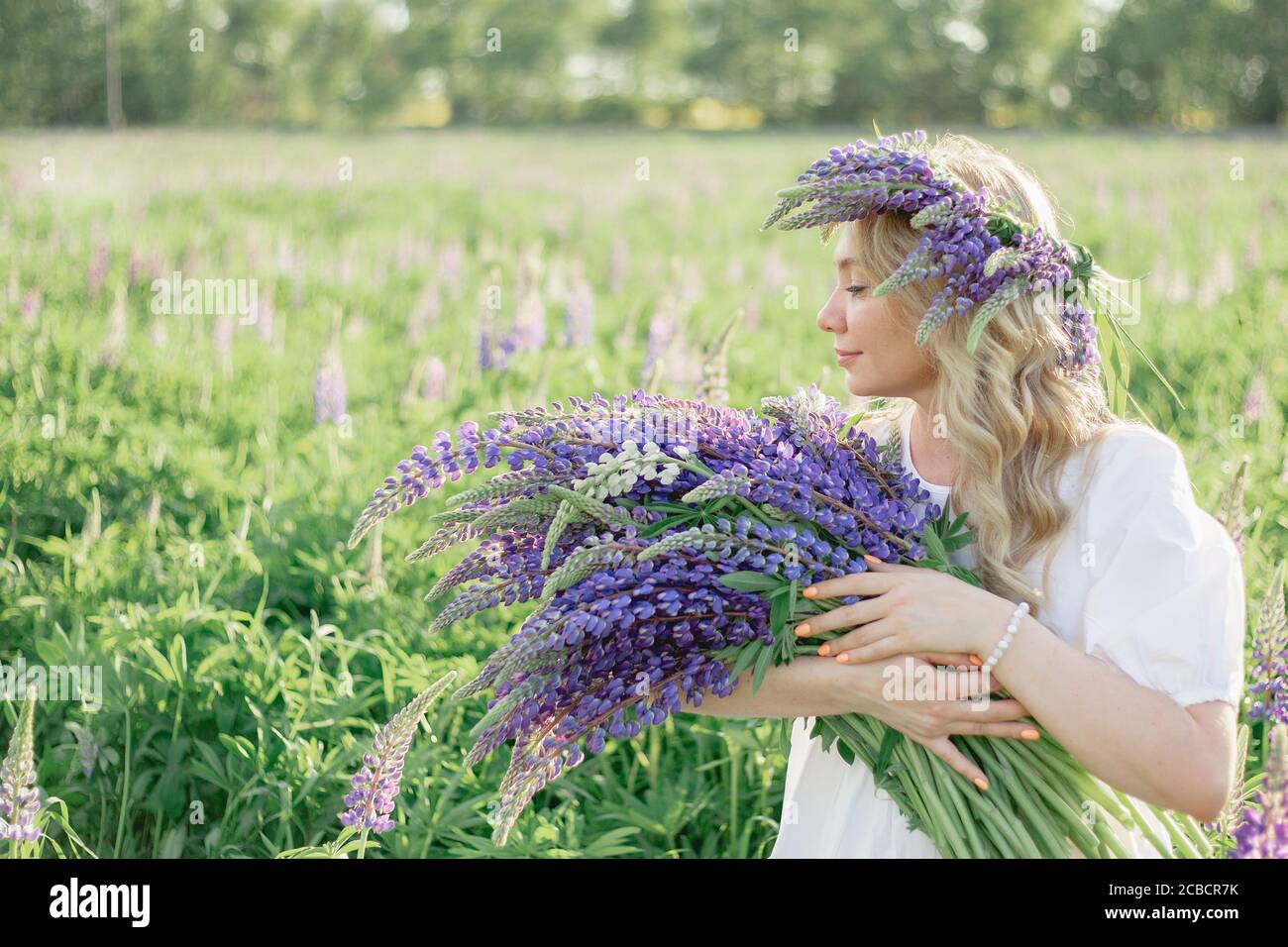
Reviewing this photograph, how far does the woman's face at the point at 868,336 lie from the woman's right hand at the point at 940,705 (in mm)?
584

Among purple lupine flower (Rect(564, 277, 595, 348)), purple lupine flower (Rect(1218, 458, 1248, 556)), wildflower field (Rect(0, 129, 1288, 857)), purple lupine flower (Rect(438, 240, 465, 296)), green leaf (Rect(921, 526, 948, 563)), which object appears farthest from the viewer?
purple lupine flower (Rect(438, 240, 465, 296))

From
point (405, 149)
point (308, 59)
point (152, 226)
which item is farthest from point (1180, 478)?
point (308, 59)

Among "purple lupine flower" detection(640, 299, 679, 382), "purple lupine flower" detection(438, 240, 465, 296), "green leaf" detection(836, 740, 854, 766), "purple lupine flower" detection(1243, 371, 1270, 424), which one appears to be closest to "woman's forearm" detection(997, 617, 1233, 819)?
"green leaf" detection(836, 740, 854, 766)

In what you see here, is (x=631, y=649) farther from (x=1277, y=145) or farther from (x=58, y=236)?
(x=1277, y=145)

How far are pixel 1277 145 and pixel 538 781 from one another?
11397 millimetres

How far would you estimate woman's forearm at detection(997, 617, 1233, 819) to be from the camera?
184cm

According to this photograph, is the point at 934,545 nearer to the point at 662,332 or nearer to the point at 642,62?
the point at 662,332

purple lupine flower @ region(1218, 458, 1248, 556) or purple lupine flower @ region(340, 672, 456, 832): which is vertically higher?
purple lupine flower @ region(1218, 458, 1248, 556)

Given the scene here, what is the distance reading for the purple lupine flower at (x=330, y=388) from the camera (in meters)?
4.50

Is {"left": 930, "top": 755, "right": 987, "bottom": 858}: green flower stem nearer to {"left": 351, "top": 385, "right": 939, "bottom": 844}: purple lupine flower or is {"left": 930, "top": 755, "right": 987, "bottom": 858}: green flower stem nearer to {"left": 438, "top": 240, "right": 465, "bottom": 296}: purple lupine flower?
{"left": 351, "top": 385, "right": 939, "bottom": 844}: purple lupine flower

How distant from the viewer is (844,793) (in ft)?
7.29

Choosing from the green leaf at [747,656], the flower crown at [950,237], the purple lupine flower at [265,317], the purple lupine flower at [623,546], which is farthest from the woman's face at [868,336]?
the purple lupine flower at [265,317]

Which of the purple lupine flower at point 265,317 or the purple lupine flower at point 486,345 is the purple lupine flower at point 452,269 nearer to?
the purple lupine flower at point 265,317
